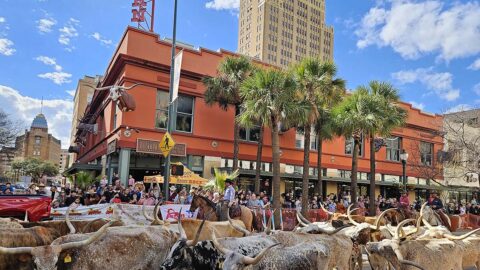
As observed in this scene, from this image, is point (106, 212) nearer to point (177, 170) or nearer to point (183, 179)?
point (177, 170)

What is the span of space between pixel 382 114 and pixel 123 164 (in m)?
14.1

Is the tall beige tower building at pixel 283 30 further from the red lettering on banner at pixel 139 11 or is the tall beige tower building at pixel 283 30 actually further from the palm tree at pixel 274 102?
the palm tree at pixel 274 102

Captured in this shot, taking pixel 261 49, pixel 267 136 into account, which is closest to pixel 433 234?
pixel 267 136

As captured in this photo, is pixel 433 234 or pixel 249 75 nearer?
pixel 433 234

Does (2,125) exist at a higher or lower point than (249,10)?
lower

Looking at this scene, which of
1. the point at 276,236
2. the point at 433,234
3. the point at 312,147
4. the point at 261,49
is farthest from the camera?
the point at 261,49

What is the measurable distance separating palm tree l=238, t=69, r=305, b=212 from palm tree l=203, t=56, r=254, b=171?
345 centimetres

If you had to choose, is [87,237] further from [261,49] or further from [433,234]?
[261,49]

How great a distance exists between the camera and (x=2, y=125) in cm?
3594

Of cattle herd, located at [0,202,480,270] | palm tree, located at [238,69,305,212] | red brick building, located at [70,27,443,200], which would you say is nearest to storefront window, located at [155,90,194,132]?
red brick building, located at [70,27,443,200]

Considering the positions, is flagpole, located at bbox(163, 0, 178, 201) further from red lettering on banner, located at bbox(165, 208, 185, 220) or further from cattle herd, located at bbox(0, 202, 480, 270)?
cattle herd, located at bbox(0, 202, 480, 270)

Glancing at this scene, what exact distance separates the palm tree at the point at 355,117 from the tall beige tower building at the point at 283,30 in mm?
96033

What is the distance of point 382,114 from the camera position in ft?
70.6

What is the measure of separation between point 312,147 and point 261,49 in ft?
309
